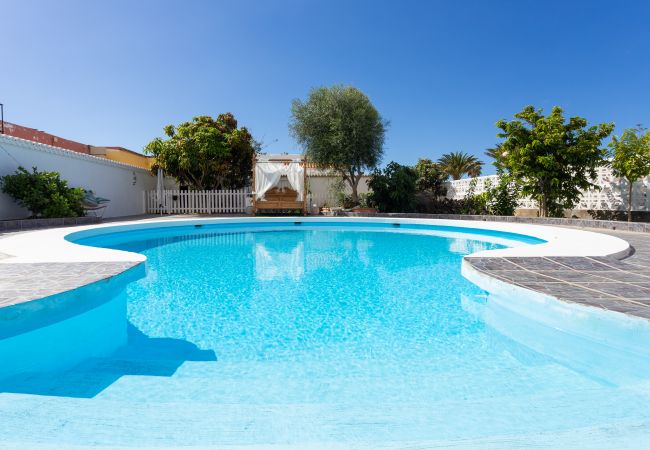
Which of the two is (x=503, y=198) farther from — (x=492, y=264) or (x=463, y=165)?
(x=463, y=165)

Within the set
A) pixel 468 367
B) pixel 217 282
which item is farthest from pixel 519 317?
pixel 217 282

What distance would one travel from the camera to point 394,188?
44.8ft

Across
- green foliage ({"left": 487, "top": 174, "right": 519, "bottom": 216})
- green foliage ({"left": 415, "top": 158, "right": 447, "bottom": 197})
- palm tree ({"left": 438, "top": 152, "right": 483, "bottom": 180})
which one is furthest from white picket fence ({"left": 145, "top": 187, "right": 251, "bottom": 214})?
palm tree ({"left": 438, "top": 152, "right": 483, "bottom": 180})

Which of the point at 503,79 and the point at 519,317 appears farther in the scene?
the point at 503,79

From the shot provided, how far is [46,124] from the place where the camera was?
17.9 metres

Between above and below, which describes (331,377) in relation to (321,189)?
below

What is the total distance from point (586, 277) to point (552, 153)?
26.8 ft

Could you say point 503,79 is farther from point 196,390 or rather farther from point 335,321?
point 196,390

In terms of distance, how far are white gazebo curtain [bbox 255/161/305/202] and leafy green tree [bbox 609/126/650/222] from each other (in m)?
9.54

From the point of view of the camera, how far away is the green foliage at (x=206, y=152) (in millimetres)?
13883

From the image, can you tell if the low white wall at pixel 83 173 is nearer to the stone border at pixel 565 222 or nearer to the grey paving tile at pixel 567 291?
the stone border at pixel 565 222

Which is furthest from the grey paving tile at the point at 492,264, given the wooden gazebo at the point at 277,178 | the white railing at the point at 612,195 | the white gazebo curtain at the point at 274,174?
the white gazebo curtain at the point at 274,174

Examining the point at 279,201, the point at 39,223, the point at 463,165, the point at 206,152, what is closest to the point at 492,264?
the point at 39,223

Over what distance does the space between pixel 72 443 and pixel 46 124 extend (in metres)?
21.9
